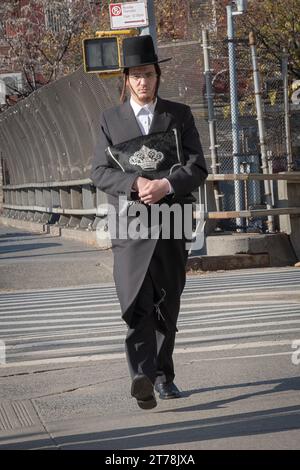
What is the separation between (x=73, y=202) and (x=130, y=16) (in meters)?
7.98

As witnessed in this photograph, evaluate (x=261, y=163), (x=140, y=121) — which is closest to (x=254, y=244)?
(x=261, y=163)

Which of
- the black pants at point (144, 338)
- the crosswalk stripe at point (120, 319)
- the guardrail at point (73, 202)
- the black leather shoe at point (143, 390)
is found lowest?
the guardrail at point (73, 202)

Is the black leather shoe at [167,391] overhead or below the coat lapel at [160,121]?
below

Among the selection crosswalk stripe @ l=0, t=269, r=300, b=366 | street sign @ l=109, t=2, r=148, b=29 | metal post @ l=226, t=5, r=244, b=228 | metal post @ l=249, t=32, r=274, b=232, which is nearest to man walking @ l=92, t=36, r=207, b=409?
crosswalk stripe @ l=0, t=269, r=300, b=366

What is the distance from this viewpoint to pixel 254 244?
17672mm

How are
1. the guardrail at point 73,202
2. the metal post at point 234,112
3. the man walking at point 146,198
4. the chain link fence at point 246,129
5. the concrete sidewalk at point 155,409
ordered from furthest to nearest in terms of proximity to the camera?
the chain link fence at point 246,129, the metal post at point 234,112, the guardrail at point 73,202, the man walking at point 146,198, the concrete sidewalk at point 155,409

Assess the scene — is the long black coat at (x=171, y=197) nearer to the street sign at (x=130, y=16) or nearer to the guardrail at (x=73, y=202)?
the guardrail at (x=73, y=202)

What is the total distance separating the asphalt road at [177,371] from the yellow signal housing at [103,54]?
14.6ft

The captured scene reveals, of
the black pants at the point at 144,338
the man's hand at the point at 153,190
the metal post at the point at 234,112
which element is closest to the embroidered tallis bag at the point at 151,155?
the man's hand at the point at 153,190

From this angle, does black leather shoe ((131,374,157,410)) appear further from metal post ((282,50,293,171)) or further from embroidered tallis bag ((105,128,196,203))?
metal post ((282,50,293,171))

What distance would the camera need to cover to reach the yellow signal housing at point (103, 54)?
18406mm

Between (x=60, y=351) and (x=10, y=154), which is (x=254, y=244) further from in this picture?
(x=10, y=154)

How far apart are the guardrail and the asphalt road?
3.04 metres
